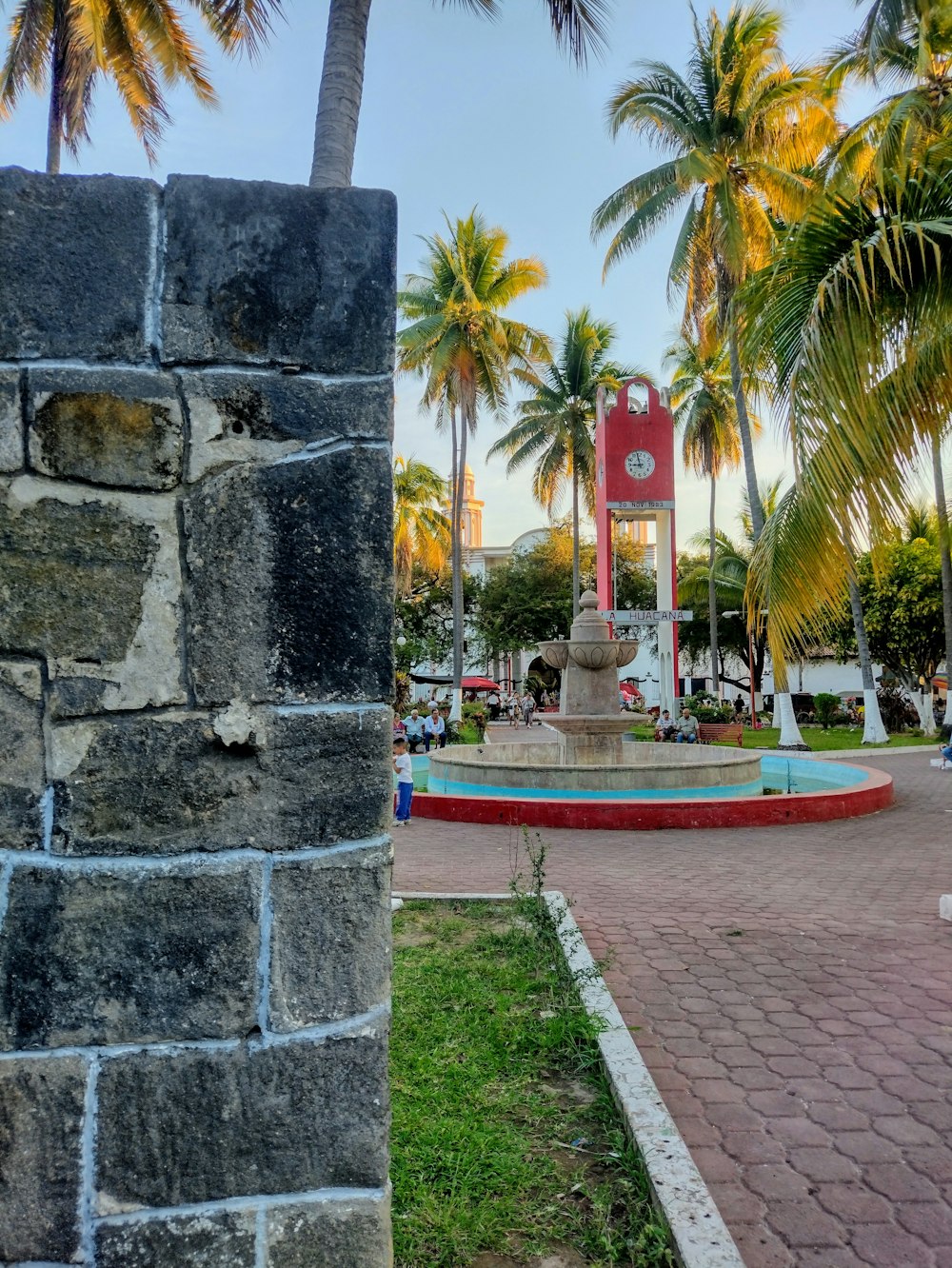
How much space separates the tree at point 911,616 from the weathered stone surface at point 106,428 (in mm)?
27571

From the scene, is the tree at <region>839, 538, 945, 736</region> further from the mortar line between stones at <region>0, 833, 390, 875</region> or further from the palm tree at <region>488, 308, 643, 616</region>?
the mortar line between stones at <region>0, 833, 390, 875</region>

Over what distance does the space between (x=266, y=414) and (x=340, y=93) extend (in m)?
9.10

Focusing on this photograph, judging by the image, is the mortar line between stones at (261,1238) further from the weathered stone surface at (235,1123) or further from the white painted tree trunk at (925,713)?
the white painted tree trunk at (925,713)

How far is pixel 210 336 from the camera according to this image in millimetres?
1558

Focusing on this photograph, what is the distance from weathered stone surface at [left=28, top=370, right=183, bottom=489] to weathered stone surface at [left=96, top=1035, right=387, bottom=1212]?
3.31 ft

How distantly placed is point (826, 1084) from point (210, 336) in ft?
11.6

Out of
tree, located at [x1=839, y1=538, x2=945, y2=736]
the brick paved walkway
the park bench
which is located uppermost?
tree, located at [x1=839, y1=538, x2=945, y2=736]

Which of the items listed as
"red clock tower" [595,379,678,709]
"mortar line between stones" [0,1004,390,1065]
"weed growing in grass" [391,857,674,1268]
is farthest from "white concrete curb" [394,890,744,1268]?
"red clock tower" [595,379,678,709]

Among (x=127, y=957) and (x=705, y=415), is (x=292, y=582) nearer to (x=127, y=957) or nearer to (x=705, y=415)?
(x=127, y=957)

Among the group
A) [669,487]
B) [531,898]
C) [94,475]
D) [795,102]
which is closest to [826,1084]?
[531,898]

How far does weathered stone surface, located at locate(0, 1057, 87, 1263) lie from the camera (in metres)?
1.48

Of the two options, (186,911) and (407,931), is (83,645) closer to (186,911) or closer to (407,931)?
(186,911)

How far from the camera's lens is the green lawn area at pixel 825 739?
22328 mm

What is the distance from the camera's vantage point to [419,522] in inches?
1398
